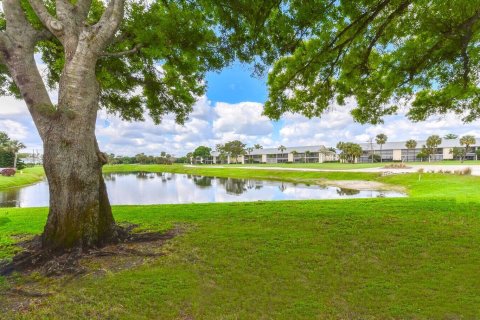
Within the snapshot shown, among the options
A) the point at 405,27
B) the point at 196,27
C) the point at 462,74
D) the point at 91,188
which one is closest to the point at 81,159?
the point at 91,188

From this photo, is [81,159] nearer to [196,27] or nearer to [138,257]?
[138,257]

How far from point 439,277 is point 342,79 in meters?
6.22

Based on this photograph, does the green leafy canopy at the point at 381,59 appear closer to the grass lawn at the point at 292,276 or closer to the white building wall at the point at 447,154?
the grass lawn at the point at 292,276

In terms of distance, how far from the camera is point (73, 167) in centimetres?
488

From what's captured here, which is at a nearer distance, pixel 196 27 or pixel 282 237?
pixel 282 237

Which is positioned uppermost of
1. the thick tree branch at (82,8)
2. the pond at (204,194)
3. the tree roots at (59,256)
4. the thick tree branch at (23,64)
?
the thick tree branch at (82,8)

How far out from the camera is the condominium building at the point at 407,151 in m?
88.3

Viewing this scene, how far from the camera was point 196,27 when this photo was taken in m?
6.66

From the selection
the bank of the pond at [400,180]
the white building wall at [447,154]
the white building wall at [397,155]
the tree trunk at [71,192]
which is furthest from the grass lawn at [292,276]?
the white building wall at [397,155]

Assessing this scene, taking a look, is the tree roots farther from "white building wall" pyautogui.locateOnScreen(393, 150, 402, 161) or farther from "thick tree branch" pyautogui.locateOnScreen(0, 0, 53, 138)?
"white building wall" pyautogui.locateOnScreen(393, 150, 402, 161)

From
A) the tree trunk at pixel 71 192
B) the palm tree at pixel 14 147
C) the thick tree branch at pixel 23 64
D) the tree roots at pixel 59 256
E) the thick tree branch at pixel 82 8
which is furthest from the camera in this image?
the palm tree at pixel 14 147

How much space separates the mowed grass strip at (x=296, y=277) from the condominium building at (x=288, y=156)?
4402 inches

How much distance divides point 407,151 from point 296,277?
109 m

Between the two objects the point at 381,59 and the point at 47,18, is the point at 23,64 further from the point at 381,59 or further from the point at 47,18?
the point at 381,59
